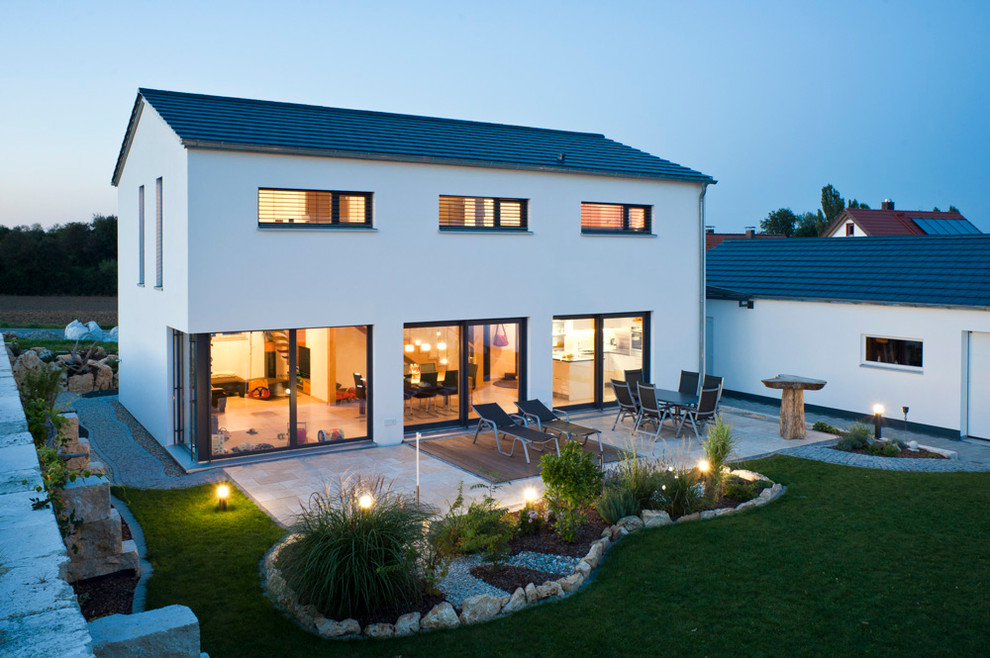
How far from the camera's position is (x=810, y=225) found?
7138 cm

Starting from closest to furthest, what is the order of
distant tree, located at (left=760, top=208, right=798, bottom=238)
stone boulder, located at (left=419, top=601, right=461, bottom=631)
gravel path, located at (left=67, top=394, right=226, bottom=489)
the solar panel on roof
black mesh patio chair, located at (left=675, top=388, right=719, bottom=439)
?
stone boulder, located at (left=419, top=601, right=461, bottom=631) < gravel path, located at (left=67, top=394, right=226, bottom=489) < black mesh patio chair, located at (left=675, top=388, right=719, bottom=439) < the solar panel on roof < distant tree, located at (left=760, top=208, right=798, bottom=238)

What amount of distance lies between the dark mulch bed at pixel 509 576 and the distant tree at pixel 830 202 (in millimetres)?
77689

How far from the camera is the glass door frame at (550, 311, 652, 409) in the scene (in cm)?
1523

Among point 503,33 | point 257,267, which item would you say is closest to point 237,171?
point 257,267

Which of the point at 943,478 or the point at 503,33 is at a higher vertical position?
the point at 503,33

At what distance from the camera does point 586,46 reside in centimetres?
3108

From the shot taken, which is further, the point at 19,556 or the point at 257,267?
the point at 257,267

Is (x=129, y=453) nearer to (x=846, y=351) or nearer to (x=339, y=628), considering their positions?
(x=339, y=628)

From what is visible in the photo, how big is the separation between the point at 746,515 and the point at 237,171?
861 centimetres

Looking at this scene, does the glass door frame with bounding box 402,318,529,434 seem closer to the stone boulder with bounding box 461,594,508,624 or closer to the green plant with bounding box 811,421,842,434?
the green plant with bounding box 811,421,842,434

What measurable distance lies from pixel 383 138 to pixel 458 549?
8.17 meters

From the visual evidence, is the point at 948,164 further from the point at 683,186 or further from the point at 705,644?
the point at 705,644

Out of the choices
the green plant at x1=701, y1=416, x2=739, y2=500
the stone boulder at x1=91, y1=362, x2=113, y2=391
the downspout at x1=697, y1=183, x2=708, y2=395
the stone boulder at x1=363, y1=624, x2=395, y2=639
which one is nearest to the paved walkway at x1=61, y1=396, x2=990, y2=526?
the green plant at x1=701, y1=416, x2=739, y2=500

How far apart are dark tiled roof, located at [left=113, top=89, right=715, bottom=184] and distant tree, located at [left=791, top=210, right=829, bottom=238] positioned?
56.9 metres
